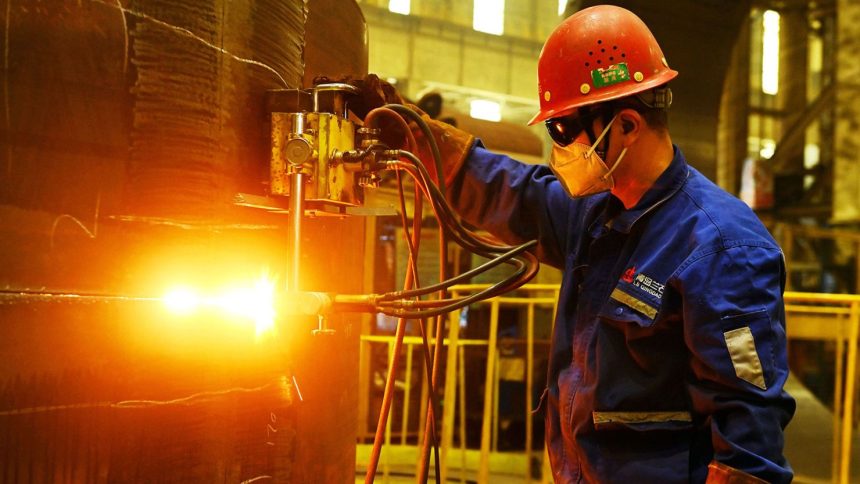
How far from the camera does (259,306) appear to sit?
5.33 feet

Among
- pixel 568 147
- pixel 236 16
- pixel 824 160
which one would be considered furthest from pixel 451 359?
pixel 824 160

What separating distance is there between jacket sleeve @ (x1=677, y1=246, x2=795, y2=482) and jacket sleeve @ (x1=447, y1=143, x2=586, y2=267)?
0.57 m

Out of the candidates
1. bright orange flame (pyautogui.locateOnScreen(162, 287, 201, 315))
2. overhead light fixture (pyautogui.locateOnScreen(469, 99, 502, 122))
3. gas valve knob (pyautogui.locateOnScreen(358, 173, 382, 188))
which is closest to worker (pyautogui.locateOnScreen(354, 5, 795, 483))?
gas valve knob (pyautogui.locateOnScreen(358, 173, 382, 188))

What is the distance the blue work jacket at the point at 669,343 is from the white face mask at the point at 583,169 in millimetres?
116

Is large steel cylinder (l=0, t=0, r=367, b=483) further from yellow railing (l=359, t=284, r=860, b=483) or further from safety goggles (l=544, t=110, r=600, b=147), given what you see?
yellow railing (l=359, t=284, r=860, b=483)

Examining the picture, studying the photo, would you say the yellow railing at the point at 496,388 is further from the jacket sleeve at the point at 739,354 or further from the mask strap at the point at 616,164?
the jacket sleeve at the point at 739,354

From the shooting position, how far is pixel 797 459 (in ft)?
A: 18.9

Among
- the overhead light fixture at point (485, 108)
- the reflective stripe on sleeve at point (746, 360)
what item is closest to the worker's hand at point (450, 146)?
the reflective stripe on sleeve at point (746, 360)

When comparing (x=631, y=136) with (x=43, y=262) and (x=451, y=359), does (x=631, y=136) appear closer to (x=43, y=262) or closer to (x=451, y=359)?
(x=43, y=262)

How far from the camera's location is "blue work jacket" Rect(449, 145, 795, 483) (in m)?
1.49

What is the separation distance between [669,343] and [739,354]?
8.1 inches

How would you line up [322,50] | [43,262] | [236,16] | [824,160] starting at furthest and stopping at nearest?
[824,160]
[322,50]
[236,16]
[43,262]

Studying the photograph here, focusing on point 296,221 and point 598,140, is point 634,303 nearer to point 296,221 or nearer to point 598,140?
point 598,140

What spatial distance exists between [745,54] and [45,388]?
12822 millimetres
